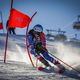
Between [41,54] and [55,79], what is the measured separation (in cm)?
210

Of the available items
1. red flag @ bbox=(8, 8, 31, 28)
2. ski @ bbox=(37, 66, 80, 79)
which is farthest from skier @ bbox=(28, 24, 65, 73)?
red flag @ bbox=(8, 8, 31, 28)

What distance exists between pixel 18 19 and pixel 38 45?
128 cm

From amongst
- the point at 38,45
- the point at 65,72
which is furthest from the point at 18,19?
the point at 65,72

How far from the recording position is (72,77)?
6.80m

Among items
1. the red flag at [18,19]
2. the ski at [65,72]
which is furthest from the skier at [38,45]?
the red flag at [18,19]

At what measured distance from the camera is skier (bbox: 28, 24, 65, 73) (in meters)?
8.24

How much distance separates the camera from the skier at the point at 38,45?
824 cm

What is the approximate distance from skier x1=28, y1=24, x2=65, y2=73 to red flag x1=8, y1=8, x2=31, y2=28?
412 millimetres

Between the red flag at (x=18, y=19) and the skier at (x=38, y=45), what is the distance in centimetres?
41

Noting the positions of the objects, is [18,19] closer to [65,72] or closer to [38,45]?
[38,45]

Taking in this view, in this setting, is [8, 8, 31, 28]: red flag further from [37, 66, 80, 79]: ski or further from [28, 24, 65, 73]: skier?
[37, 66, 80, 79]: ski

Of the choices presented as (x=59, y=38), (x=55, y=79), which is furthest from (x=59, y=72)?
(x=59, y=38)

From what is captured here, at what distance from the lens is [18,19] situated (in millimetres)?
9164

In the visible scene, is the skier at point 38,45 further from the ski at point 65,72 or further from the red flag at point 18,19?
the red flag at point 18,19
